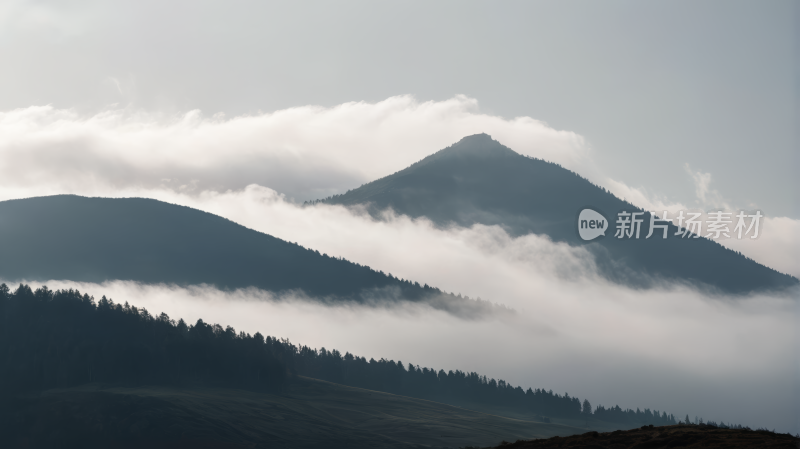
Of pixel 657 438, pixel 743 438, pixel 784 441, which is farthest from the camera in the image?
pixel 657 438

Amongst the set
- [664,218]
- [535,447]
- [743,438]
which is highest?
[664,218]

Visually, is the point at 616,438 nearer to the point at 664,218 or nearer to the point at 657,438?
the point at 657,438

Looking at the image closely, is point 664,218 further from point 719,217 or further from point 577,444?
point 577,444

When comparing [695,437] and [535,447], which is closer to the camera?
[695,437]

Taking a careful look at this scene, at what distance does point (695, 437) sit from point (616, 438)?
1106 cm

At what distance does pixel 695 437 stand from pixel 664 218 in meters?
63.2

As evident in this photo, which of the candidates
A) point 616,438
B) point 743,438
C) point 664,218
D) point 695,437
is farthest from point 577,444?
point 664,218

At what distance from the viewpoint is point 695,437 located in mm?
83750

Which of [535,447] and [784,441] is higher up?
[784,441]

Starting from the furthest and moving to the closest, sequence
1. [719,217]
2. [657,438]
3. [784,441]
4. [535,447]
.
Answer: [719,217], [535,447], [657,438], [784,441]

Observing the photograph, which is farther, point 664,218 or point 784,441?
point 664,218

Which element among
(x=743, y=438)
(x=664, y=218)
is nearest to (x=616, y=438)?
(x=743, y=438)

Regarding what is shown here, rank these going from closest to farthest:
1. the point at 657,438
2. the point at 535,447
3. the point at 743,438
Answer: the point at 743,438, the point at 657,438, the point at 535,447

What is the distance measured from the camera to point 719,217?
137m
